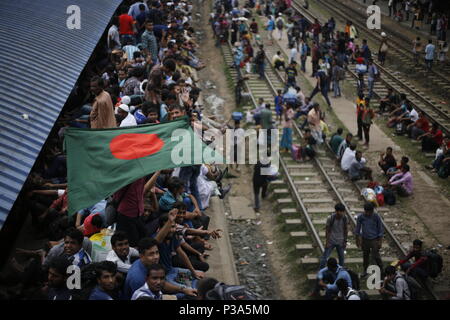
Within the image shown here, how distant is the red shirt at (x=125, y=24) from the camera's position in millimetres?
17066

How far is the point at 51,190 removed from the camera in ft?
32.3

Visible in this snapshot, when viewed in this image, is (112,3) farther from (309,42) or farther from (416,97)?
(309,42)

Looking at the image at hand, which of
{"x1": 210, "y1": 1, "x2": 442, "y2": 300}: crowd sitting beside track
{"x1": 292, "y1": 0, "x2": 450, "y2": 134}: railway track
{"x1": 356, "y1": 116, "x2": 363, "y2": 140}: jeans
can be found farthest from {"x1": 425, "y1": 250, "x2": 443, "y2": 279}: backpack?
{"x1": 292, "y1": 0, "x2": 450, "y2": 134}: railway track

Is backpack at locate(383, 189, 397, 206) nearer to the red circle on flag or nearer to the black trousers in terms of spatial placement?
the black trousers

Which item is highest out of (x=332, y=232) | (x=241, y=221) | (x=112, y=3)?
(x=112, y=3)

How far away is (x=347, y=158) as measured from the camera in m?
15.9

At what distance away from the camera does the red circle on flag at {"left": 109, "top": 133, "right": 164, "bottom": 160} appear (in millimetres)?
8153

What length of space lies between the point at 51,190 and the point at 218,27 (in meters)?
21.5

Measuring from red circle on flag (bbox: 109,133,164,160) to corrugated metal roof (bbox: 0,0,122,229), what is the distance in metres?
1.33

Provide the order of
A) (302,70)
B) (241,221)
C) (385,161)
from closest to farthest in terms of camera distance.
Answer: (241,221), (385,161), (302,70)

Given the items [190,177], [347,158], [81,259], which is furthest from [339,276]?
[347,158]

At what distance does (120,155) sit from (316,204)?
7.81 meters

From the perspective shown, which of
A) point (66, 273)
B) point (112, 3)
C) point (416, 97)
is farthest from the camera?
point (416, 97)
